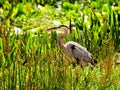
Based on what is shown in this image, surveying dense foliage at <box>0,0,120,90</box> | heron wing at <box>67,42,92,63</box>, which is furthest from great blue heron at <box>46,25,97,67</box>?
dense foliage at <box>0,0,120,90</box>

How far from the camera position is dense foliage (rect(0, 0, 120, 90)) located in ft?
Result: 19.7

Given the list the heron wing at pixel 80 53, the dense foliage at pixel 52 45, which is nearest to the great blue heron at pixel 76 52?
the heron wing at pixel 80 53

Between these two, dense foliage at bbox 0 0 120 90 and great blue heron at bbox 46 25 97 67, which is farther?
great blue heron at bbox 46 25 97 67

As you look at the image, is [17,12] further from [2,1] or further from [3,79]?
[3,79]

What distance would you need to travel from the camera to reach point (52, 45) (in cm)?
822

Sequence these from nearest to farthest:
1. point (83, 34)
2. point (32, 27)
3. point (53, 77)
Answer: point (53, 77)
point (83, 34)
point (32, 27)

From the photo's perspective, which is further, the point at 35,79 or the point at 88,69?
the point at 88,69

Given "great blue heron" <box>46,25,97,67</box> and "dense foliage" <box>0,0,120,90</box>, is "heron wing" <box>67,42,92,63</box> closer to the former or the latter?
"great blue heron" <box>46,25,97,67</box>

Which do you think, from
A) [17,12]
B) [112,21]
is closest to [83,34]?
[112,21]

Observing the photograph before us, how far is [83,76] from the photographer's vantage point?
21.4ft

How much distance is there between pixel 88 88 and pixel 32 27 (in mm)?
4331

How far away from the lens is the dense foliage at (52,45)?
6.02 metres

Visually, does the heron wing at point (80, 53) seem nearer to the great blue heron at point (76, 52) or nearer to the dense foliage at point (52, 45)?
the great blue heron at point (76, 52)

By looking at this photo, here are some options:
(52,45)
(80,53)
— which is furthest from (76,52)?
(52,45)
